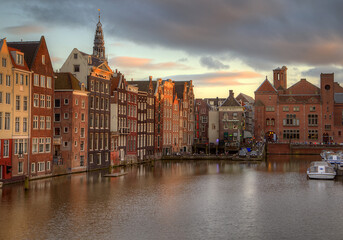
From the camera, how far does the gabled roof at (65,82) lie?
73.0 meters

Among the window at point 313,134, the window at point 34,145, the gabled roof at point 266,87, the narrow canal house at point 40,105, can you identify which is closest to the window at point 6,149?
the narrow canal house at point 40,105

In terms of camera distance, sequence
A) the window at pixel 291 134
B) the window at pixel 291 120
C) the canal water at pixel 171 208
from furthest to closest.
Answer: the window at pixel 291 120
the window at pixel 291 134
the canal water at pixel 171 208

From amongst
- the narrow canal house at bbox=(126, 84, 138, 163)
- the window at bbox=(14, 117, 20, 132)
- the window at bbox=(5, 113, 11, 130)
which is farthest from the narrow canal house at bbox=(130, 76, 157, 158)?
the window at bbox=(5, 113, 11, 130)

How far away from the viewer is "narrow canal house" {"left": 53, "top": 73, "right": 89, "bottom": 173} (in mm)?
72125

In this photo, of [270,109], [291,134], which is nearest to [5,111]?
[270,109]

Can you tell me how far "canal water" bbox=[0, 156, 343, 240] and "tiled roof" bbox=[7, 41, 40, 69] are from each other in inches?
636

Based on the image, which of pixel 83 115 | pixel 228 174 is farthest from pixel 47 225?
pixel 228 174

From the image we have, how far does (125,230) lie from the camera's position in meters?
36.7

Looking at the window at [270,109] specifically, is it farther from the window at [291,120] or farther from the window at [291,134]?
the window at [291,134]

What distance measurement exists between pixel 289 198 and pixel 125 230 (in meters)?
23.0

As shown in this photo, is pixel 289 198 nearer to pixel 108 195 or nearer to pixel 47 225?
pixel 108 195

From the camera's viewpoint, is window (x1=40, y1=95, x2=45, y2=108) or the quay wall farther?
the quay wall

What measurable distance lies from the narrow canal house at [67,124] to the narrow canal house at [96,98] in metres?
4.01

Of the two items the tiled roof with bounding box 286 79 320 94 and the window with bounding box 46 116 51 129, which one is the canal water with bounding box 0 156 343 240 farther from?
the tiled roof with bounding box 286 79 320 94
